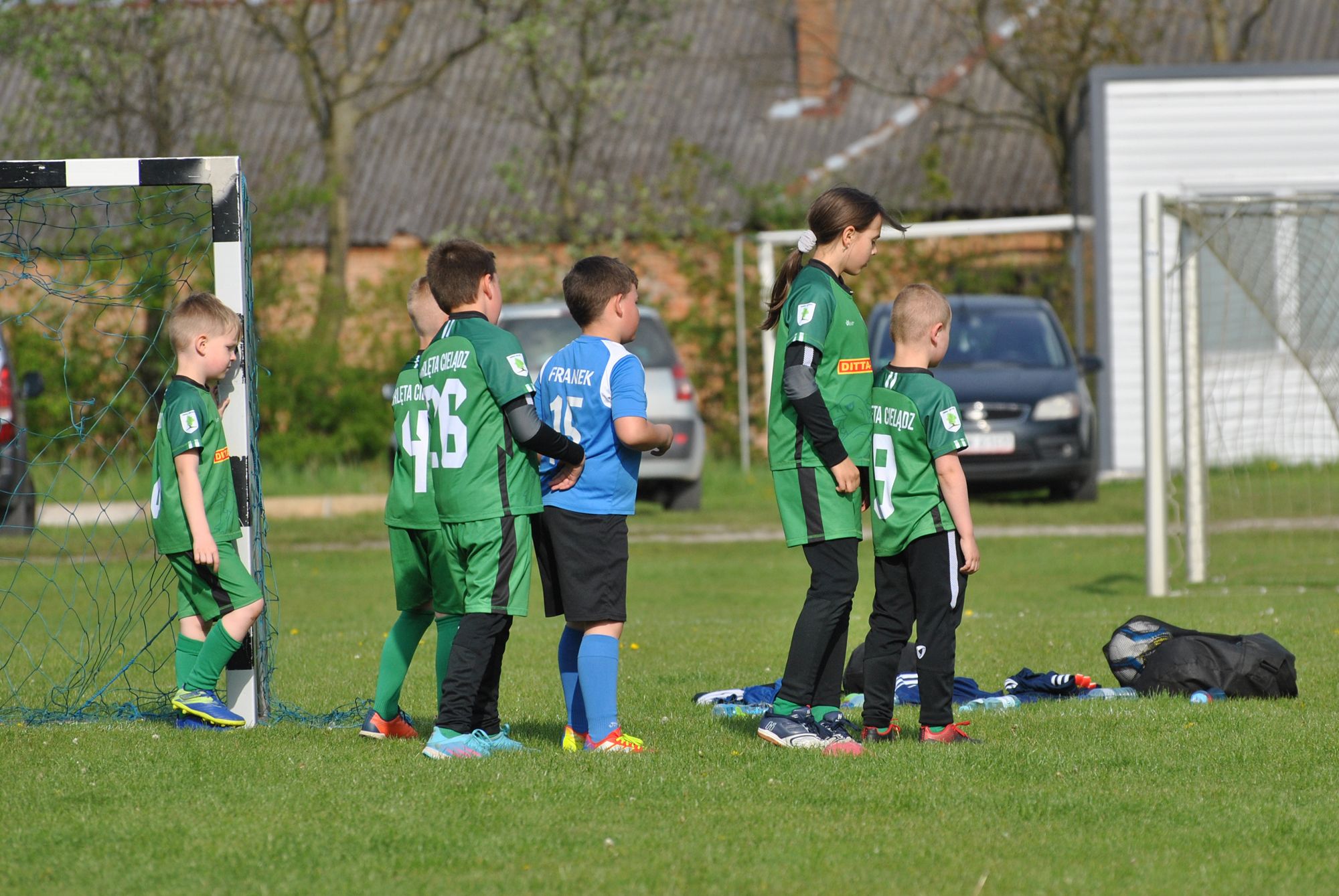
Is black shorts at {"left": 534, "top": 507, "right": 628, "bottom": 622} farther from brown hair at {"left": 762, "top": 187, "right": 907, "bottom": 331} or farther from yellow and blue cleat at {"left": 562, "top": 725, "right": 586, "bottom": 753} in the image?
brown hair at {"left": 762, "top": 187, "right": 907, "bottom": 331}

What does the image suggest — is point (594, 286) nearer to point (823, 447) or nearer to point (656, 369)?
point (823, 447)

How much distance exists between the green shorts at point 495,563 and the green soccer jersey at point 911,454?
3.90 feet

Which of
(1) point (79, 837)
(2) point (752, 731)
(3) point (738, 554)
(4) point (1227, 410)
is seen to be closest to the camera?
(1) point (79, 837)

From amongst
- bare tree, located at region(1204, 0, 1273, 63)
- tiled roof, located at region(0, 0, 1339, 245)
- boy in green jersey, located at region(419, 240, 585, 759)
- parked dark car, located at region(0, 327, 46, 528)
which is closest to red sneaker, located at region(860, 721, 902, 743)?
boy in green jersey, located at region(419, 240, 585, 759)

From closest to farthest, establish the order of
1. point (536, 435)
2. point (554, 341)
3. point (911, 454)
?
point (536, 435) → point (911, 454) → point (554, 341)

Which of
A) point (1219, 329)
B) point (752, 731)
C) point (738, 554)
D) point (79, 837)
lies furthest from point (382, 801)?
point (1219, 329)

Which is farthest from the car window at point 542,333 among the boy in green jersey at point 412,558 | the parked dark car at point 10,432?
the boy in green jersey at point 412,558

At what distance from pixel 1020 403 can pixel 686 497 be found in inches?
135

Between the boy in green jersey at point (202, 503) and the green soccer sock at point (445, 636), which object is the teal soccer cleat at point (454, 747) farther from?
the boy in green jersey at point (202, 503)

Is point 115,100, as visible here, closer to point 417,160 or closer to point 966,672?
point 417,160

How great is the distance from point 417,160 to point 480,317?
77.0ft

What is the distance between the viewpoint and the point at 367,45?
2906 cm

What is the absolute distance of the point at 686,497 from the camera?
51.4ft

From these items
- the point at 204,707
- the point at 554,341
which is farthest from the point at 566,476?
the point at 554,341
